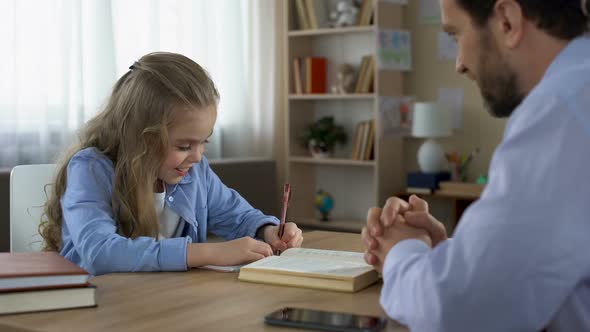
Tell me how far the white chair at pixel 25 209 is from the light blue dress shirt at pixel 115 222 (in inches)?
7.1

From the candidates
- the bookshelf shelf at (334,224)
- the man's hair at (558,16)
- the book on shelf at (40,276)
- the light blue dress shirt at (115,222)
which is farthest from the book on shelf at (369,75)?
the man's hair at (558,16)

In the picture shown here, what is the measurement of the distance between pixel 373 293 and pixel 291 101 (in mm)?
4040

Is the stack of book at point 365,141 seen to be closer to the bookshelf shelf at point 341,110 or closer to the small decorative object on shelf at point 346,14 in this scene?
A: the bookshelf shelf at point 341,110

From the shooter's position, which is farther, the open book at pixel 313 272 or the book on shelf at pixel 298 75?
the book on shelf at pixel 298 75

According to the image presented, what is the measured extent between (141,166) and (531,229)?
1187 mm

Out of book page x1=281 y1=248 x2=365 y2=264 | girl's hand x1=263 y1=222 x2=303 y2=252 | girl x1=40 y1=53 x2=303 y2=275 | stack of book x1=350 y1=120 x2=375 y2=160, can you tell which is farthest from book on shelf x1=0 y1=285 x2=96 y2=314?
stack of book x1=350 y1=120 x2=375 y2=160

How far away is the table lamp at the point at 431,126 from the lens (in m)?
4.64

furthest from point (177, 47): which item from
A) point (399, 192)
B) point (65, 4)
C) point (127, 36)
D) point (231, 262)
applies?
point (231, 262)

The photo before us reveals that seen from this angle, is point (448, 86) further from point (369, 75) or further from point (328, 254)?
point (328, 254)

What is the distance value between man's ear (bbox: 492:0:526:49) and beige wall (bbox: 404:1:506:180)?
384 cm

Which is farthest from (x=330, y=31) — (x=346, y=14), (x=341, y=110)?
(x=341, y=110)

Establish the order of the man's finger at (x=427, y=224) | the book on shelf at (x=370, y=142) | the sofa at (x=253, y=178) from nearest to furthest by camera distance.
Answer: the man's finger at (x=427, y=224)
the sofa at (x=253, y=178)
the book on shelf at (x=370, y=142)

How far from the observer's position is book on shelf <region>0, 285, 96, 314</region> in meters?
1.25

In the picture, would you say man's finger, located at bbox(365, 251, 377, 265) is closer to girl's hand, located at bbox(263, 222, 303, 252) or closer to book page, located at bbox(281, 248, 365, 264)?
book page, located at bbox(281, 248, 365, 264)
